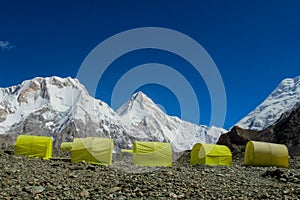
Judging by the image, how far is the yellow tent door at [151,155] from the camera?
3039cm

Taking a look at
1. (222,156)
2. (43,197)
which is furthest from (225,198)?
(222,156)

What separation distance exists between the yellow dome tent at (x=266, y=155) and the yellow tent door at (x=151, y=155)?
350 inches

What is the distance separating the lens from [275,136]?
95.9 m

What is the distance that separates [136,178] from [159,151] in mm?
13464

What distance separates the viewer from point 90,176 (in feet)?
60.4

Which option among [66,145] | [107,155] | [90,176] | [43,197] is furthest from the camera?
[66,145]

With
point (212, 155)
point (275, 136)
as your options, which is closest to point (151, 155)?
point (212, 155)

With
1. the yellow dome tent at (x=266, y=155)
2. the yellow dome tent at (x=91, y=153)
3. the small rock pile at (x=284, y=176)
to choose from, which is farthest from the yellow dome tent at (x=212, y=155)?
the small rock pile at (x=284, y=176)

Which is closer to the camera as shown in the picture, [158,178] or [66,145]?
[158,178]

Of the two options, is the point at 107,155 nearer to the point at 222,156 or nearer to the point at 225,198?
the point at 222,156

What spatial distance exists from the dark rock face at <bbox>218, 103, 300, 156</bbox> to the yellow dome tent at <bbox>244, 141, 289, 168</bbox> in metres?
39.9

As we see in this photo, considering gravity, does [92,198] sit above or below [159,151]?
below

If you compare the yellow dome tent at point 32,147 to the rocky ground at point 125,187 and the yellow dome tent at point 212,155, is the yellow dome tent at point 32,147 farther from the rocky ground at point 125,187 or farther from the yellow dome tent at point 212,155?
the yellow dome tent at point 212,155

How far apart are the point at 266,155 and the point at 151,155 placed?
11.4 meters
